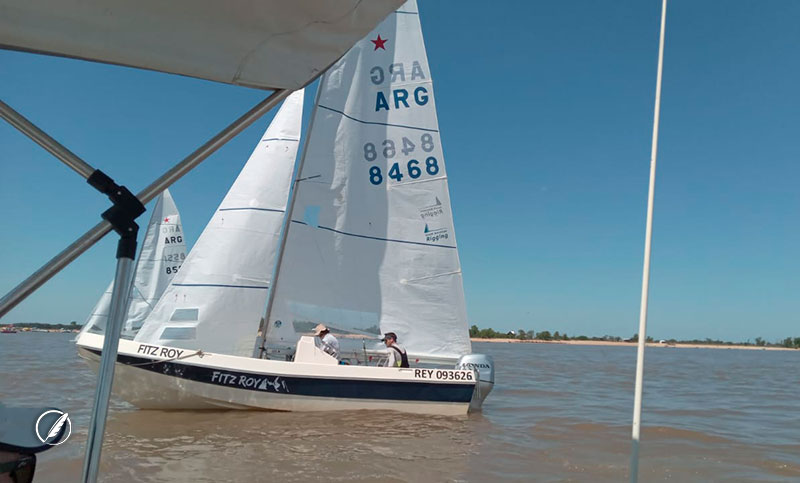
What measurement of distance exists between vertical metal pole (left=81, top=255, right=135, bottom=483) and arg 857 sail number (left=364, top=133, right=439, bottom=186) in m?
8.18

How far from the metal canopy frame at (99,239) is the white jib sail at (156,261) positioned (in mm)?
16632

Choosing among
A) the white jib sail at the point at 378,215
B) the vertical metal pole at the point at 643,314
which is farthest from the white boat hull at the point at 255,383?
the vertical metal pole at the point at 643,314

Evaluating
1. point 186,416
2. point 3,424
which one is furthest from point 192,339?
point 3,424

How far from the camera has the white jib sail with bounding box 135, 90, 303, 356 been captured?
26.5ft

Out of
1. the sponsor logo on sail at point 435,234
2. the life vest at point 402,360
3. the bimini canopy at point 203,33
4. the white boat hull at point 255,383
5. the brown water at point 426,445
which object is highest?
the sponsor logo on sail at point 435,234

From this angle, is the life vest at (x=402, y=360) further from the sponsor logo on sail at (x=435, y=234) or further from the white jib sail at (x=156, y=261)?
the white jib sail at (x=156, y=261)

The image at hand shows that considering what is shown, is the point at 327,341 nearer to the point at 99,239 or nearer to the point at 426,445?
the point at 426,445

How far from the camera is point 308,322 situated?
8898 mm

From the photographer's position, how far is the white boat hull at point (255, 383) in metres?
7.39

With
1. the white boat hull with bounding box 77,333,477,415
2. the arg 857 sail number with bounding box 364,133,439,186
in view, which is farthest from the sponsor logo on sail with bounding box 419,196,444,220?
the white boat hull with bounding box 77,333,477,415

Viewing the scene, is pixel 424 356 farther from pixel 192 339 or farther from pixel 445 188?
pixel 192 339

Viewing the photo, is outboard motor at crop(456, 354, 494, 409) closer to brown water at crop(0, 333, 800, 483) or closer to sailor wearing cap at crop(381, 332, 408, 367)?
brown water at crop(0, 333, 800, 483)

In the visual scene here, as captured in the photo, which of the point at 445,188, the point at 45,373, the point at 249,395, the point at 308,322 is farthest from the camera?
the point at 45,373

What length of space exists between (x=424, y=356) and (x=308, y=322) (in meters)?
1.99
